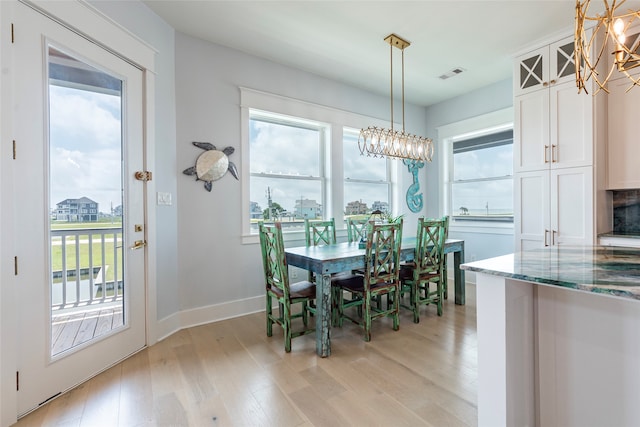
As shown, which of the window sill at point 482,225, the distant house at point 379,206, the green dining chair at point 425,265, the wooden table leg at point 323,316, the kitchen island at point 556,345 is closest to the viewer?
the kitchen island at point 556,345

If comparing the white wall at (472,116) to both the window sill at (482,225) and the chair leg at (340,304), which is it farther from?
the chair leg at (340,304)

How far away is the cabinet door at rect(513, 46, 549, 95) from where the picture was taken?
3088 millimetres

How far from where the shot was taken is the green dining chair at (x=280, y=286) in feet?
7.90

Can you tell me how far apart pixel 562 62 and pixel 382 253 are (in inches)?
105

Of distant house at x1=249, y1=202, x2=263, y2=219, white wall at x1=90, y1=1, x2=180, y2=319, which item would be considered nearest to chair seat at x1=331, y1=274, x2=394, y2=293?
distant house at x1=249, y1=202, x2=263, y2=219

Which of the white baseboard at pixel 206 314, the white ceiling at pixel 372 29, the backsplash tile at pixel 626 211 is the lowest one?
the white baseboard at pixel 206 314

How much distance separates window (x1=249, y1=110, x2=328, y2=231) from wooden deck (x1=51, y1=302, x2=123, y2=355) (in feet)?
5.17

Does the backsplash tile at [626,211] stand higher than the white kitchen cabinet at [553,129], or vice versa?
the white kitchen cabinet at [553,129]

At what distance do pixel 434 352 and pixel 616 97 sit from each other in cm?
295

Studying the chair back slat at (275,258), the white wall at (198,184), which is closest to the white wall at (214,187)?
the white wall at (198,184)

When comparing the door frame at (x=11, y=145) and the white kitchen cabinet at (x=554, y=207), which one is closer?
the door frame at (x=11, y=145)

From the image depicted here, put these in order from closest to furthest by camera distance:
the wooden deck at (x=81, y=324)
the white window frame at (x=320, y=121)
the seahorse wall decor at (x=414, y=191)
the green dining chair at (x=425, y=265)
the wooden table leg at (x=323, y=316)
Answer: the wooden deck at (x=81, y=324) → the wooden table leg at (x=323, y=316) → the green dining chair at (x=425, y=265) → the white window frame at (x=320, y=121) → the seahorse wall decor at (x=414, y=191)

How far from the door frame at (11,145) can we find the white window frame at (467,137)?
4173mm

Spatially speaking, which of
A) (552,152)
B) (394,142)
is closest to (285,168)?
(394,142)
